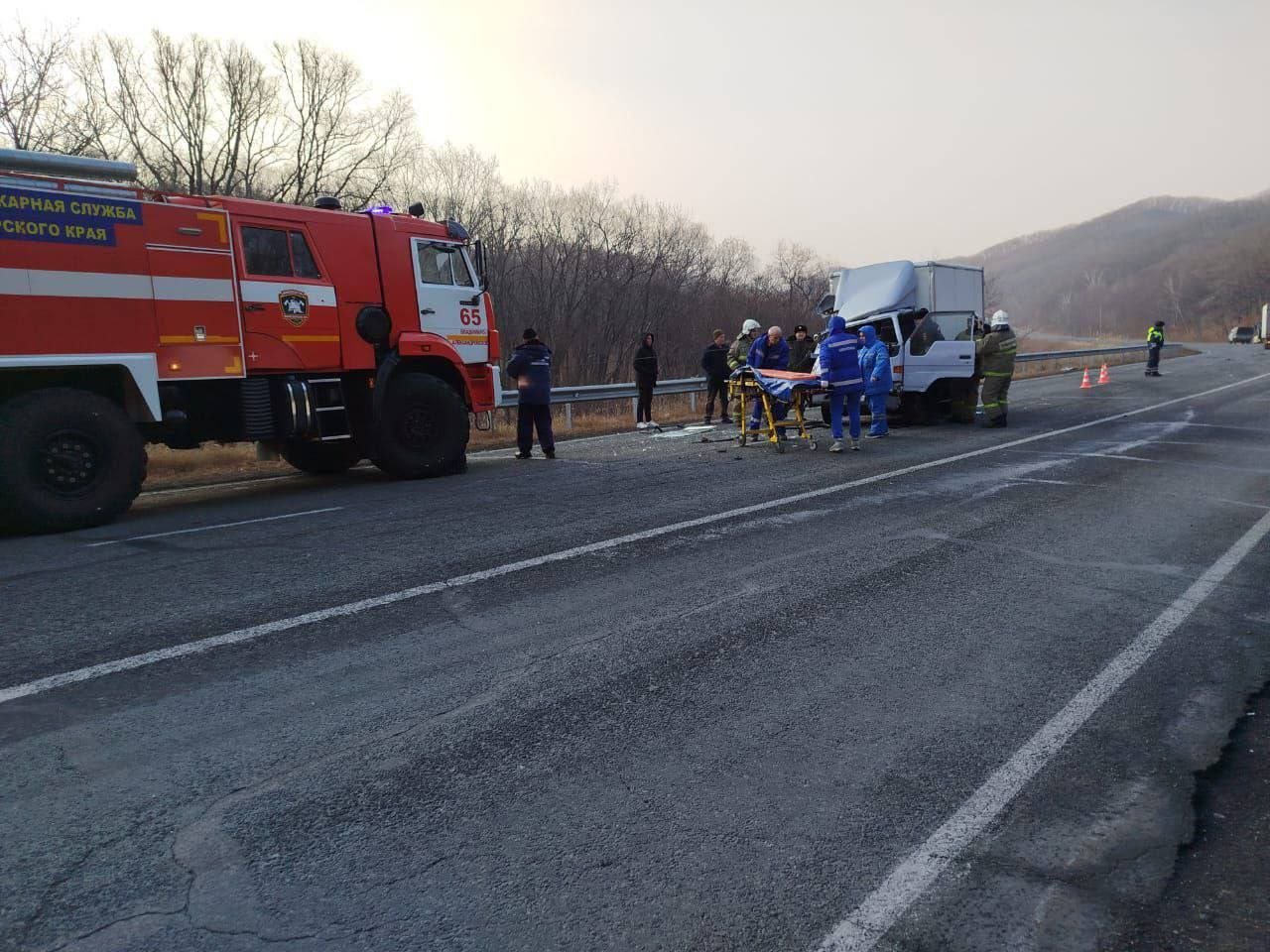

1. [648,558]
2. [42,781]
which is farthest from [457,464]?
[42,781]

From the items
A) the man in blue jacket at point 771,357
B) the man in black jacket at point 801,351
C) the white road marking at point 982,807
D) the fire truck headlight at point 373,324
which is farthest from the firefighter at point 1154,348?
the white road marking at point 982,807

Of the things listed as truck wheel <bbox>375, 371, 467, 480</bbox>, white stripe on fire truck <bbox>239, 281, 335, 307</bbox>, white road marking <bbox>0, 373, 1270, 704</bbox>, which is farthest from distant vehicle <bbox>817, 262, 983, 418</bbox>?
white stripe on fire truck <bbox>239, 281, 335, 307</bbox>

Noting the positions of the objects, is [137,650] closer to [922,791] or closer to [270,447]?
[922,791]

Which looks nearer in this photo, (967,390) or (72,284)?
(72,284)

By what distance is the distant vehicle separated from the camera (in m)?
15.7

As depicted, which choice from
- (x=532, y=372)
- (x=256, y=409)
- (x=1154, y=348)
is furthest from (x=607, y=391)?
(x=1154, y=348)

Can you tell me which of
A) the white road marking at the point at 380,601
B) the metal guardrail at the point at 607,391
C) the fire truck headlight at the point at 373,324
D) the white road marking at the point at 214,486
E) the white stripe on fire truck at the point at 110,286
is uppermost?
the white stripe on fire truck at the point at 110,286

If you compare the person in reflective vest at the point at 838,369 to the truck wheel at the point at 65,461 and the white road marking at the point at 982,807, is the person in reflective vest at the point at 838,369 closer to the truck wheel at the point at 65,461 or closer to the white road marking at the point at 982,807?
the white road marking at the point at 982,807

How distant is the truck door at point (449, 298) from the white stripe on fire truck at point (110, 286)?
95.6 inches

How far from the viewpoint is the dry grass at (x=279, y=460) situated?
1134cm

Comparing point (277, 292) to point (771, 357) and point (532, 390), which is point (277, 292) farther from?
point (771, 357)

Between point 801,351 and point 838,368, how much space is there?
108 inches

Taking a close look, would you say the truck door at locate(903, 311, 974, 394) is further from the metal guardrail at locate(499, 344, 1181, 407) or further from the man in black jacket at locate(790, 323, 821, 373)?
the metal guardrail at locate(499, 344, 1181, 407)

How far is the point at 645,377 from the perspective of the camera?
17234 millimetres
